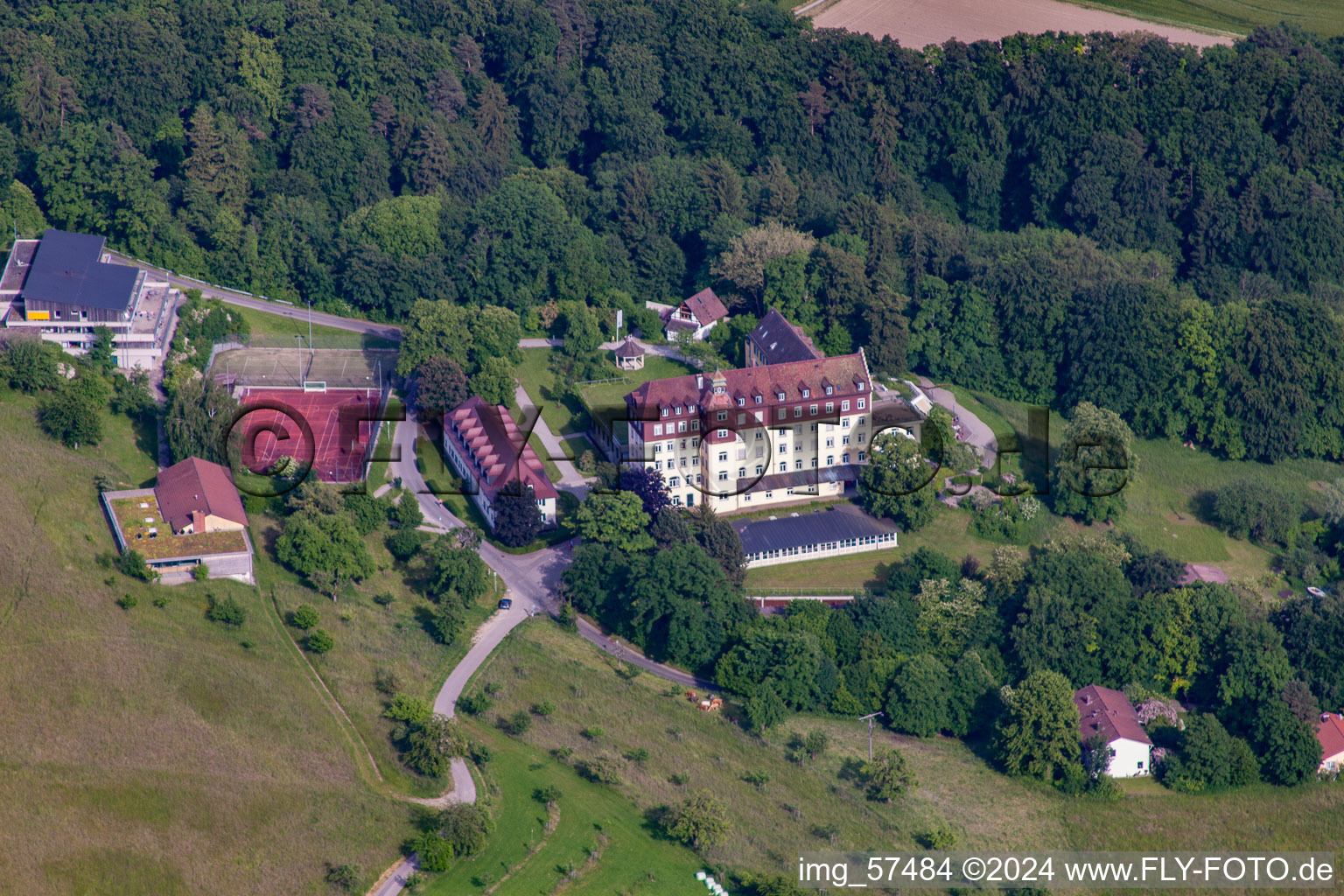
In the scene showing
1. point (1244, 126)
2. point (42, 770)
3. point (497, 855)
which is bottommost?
point (497, 855)

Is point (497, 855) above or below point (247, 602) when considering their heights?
below

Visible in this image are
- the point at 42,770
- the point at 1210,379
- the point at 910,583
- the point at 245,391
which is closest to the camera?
the point at 42,770

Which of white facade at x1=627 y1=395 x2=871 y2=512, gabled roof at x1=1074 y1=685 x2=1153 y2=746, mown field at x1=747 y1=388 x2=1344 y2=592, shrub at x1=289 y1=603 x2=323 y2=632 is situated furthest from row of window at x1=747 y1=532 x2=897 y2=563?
shrub at x1=289 y1=603 x2=323 y2=632

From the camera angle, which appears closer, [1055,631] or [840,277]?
[1055,631]

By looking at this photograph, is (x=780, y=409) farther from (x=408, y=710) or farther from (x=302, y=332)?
(x=302, y=332)

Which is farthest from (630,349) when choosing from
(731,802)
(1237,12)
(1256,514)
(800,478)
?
(1237,12)

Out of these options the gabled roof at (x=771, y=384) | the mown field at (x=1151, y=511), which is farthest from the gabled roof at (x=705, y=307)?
the mown field at (x=1151, y=511)

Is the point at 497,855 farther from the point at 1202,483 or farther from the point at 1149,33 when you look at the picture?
Result: the point at 1149,33

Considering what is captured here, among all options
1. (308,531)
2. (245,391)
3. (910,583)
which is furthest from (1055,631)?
(245,391)

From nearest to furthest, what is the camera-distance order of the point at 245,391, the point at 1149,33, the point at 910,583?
the point at 910,583 → the point at 245,391 → the point at 1149,33
